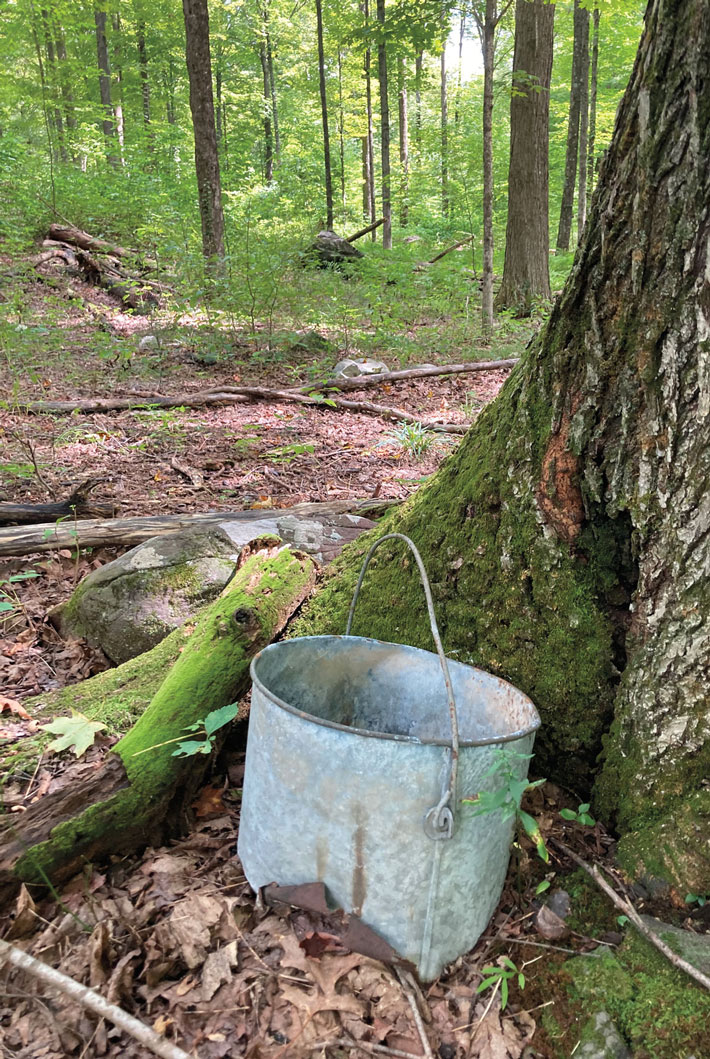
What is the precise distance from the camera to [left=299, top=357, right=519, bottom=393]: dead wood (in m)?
Answer: 7.24

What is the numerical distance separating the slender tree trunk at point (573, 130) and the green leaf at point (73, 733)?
55.1ft

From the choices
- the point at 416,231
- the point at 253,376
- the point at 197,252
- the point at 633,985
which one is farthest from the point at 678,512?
the point at 416,231

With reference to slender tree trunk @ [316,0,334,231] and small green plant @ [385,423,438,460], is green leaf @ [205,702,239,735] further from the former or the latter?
slender tree trunk @ [316,0,334,231]

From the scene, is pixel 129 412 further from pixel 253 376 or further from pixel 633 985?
pixel 633 985

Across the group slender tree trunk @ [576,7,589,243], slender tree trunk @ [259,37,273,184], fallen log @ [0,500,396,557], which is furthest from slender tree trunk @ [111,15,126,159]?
fallen log @ [0,500,396,557]

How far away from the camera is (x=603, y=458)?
6.13ft

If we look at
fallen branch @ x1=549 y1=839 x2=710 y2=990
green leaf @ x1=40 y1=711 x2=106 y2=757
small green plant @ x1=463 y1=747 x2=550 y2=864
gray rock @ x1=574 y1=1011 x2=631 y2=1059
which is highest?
small green plant @ x1=463 y1=747 x2=550 y2=864

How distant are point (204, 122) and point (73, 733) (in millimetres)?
10110

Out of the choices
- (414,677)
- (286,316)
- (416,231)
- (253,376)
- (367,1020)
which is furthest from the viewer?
(416,231)

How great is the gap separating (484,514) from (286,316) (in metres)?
7.92

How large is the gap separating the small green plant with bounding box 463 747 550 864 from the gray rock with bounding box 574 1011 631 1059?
38 centimetres

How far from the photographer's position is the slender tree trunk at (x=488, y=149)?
7934mm

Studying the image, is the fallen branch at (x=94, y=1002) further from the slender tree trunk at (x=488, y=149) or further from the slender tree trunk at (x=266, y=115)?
the slender tree trunk at (x=266, y=115)

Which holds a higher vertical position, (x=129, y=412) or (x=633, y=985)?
(x=129, y=412)
